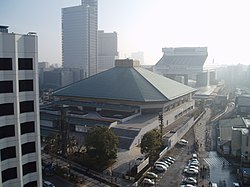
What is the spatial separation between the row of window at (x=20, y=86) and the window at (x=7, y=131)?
123 cm

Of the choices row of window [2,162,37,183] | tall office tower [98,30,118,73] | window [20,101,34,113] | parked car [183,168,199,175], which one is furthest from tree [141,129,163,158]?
tall office tower [98,30,118,73]

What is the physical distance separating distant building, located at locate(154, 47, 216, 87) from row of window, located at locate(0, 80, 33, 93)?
210ft

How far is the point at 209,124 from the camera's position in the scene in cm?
3127

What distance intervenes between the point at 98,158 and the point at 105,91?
44.5ft

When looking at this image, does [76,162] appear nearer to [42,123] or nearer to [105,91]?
[42,123]

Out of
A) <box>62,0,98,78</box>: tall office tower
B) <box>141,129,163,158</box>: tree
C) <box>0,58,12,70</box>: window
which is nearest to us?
<box>0,58,12,70</box>: window

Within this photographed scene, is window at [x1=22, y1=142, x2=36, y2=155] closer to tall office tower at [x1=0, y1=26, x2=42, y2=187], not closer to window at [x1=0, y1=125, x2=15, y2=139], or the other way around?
tall office tower at [x1=0, y1=26, x2=42, y2=187]

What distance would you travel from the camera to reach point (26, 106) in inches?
408

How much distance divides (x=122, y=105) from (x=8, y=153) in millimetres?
18740

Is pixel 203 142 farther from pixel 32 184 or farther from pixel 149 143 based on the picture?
pixel 32 184

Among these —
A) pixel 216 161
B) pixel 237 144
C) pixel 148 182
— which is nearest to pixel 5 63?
pixel 148 182

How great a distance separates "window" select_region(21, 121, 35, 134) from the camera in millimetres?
10353

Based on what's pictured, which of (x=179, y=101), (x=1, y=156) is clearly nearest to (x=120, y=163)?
(x=1, y=156)

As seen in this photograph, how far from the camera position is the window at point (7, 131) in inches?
384
